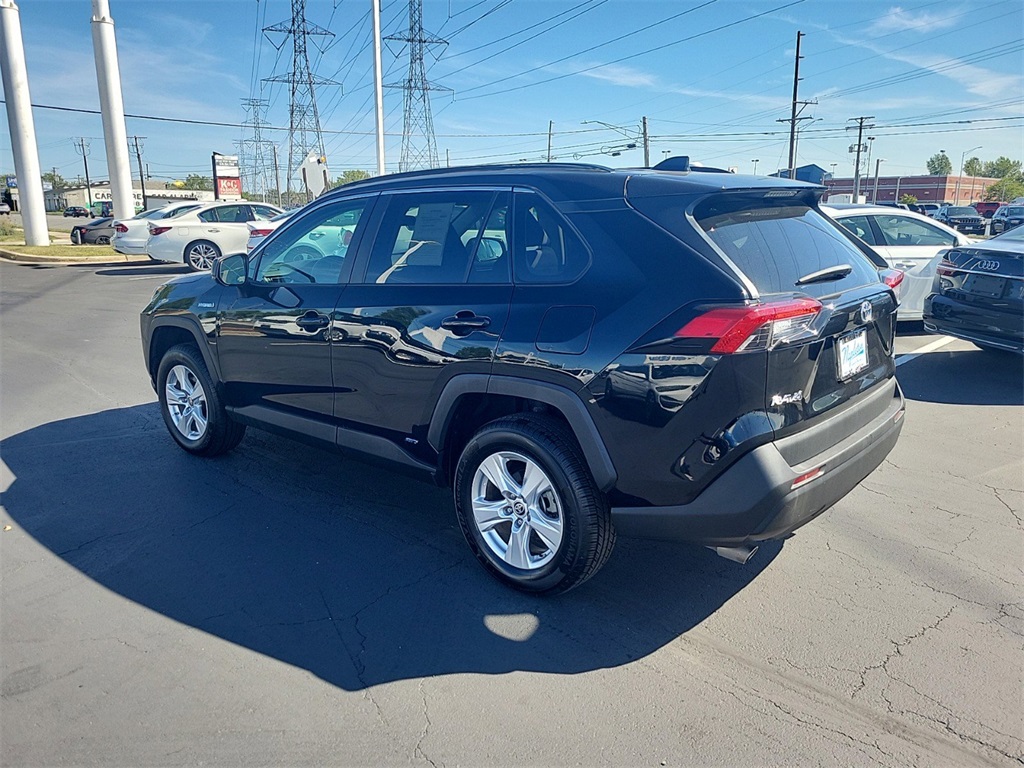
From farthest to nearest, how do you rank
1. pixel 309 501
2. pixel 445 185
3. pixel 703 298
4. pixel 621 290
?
pixel 309 501 < pixel 445 185 < pixel 621 290 < pixel 703 298

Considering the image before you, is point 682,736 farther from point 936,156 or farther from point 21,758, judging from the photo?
point 936,156

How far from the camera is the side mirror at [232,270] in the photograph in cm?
457

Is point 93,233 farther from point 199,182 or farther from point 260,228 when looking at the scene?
point 199,182

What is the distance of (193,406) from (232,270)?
3.45 feet

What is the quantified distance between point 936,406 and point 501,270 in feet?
15.5

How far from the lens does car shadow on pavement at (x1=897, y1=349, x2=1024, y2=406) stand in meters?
6.45

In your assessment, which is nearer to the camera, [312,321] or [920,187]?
[312,321]

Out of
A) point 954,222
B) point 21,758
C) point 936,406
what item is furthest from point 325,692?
point 954,222

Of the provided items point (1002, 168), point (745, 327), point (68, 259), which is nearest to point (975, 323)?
point (745, 327)

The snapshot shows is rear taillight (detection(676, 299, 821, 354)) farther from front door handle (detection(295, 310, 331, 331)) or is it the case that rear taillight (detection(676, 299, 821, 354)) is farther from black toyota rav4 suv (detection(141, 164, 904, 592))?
front door handle (detection(295, 310, 331, 331))

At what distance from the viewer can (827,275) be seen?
3.10 m

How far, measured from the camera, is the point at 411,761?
2.36 m

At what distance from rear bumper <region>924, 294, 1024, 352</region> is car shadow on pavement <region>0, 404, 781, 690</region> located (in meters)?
4.32

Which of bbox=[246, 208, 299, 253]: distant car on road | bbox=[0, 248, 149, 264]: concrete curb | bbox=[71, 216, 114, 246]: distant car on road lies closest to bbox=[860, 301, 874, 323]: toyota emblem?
bbox=[246, 208, 299, 253]: distant car on road
